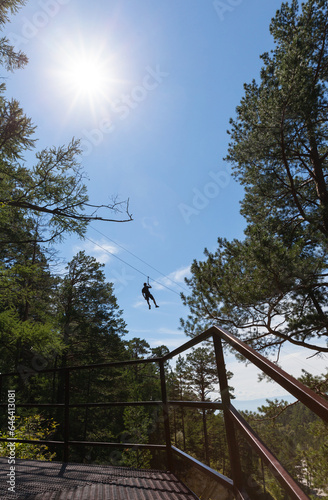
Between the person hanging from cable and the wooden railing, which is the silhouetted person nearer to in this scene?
the person hanging from cable

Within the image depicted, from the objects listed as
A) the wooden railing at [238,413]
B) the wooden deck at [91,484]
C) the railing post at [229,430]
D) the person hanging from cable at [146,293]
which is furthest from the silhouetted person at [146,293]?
the railing post at [229,430]

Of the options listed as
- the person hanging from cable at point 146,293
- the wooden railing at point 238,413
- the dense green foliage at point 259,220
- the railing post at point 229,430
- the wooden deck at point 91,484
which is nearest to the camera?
the wooden railing at point 238,413

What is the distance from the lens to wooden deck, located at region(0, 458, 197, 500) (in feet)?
7.07

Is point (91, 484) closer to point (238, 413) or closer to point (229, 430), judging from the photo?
point (229, 430)

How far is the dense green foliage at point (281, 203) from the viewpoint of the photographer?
29.5ft

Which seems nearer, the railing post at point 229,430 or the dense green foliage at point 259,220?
the railing post at point 229,430

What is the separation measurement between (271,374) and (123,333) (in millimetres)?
25495

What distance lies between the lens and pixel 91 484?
2.45 metres

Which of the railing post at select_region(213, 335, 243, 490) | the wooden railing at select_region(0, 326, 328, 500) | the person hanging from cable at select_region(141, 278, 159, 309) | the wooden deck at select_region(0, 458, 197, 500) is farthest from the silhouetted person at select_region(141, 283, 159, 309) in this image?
the railing post at select_region(213, 335, 243, 490)

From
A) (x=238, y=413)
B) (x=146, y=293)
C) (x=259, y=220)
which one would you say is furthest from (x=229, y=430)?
(x=259, y=220)

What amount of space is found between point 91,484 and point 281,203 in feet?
36.4

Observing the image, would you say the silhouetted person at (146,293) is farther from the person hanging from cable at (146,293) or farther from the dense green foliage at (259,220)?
the dense green foliage at (259,220)

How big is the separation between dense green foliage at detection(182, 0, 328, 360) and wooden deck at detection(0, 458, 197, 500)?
22.7 feet

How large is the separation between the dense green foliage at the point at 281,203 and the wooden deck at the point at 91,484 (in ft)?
22.7
